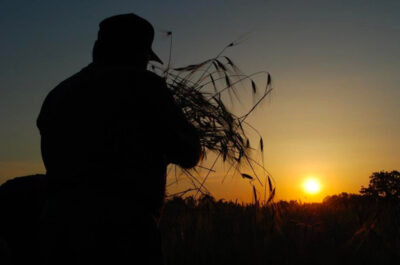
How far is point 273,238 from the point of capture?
3.13m

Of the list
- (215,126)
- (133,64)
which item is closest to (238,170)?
(215,126)

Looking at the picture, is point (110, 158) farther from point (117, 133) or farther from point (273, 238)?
point (273, 238)

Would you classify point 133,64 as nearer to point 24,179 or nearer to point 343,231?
point 24,179

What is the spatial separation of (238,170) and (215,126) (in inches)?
12.8

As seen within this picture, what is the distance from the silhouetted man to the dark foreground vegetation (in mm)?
1343

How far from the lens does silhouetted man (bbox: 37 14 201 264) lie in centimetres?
157

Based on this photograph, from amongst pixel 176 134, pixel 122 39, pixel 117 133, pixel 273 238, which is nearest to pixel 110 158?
pixel 117 133

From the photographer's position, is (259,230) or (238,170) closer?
(238,170)

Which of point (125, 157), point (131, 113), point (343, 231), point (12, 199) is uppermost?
point (131, 113)

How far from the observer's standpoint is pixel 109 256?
1.57 metres

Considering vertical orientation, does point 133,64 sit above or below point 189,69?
below

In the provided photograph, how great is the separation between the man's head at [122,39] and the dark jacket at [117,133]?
0.38 ft

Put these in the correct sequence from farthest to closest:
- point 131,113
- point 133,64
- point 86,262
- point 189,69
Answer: point 189,69 → point 133,64 → point 131,113 → point 86,262

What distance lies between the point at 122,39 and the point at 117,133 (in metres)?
0.50
